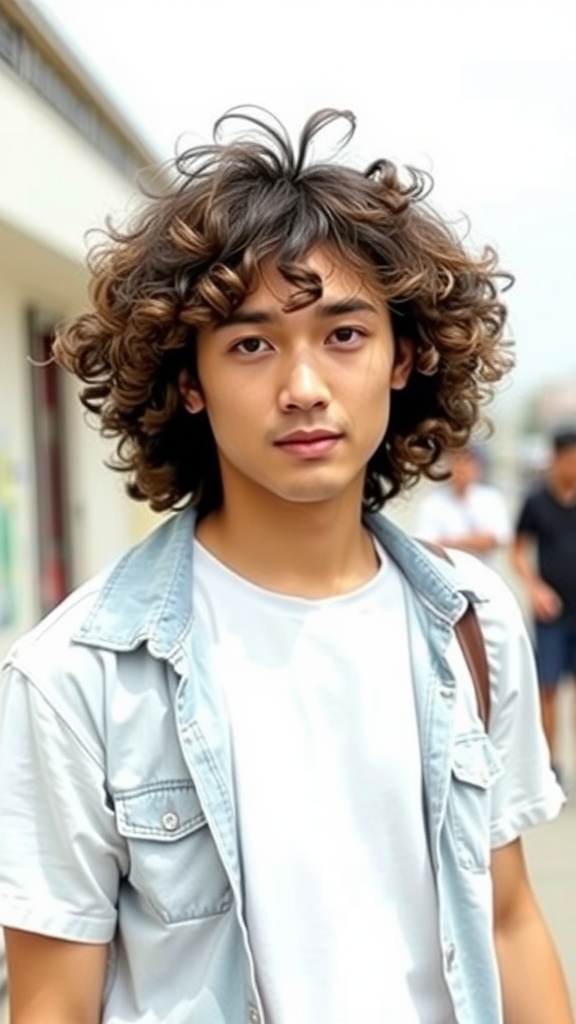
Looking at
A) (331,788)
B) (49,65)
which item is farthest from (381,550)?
(49,65)

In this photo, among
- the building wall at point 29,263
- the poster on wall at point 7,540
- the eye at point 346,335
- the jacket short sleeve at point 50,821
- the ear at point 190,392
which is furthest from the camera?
the poster on wall at point 7,540

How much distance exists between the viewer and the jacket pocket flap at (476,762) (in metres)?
1.54

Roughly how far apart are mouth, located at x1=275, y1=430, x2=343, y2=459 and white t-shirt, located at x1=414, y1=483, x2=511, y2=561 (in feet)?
18.7

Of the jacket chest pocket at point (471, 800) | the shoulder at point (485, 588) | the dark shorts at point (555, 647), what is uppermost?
the shoulder at point (485, 588)

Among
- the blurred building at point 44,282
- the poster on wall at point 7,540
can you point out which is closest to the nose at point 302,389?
the blurred building at point 44,282

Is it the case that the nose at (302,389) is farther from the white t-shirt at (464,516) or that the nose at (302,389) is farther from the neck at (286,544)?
the white t-shirt at (464,516)

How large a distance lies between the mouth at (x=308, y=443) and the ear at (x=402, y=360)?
0.67 ft

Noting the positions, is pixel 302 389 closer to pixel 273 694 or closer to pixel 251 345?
pixel 251 345

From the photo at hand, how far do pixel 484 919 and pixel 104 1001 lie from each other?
1.44 feet

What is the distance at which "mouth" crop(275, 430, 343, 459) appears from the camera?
1457 mm

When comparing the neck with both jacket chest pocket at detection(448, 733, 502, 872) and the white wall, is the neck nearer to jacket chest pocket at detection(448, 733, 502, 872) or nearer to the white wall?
jacket chest pocket at detection(448, 733, 502, 872)

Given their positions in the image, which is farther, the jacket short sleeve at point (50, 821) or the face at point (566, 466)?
the face at point (566, 466)

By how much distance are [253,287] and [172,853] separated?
0.62m

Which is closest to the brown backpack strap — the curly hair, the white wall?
the curly hair
